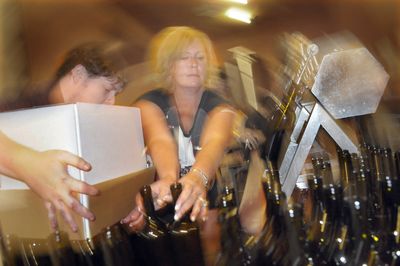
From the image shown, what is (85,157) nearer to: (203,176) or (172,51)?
(203,176)

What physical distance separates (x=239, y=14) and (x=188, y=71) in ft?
1.08

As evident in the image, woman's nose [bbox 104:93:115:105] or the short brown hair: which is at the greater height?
the short brown hair

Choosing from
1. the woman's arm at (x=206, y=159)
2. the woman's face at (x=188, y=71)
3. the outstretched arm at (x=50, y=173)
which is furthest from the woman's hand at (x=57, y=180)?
the woman's face at (x=188, y=71)

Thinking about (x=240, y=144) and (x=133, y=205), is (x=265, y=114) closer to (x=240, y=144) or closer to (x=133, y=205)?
(x=240, y=144)

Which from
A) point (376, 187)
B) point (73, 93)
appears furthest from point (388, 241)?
point (73, 93)

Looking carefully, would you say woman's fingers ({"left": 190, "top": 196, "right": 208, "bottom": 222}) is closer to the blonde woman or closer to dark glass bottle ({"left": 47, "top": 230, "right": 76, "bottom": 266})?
the blonde woman

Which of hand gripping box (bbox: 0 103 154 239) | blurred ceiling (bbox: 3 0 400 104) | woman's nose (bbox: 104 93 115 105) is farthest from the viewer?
blurred ceiling (bbox: 3 0 400 104)

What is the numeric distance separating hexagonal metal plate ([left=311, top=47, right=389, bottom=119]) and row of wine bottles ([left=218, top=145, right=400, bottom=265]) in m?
0.10

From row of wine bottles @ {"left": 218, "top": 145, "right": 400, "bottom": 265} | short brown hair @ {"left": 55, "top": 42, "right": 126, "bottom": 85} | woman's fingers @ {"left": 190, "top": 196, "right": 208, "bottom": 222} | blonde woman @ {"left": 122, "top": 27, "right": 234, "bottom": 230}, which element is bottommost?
row of wine bottles @ {"left": 218, "top": 145, "right": 400, "bottom": 265}

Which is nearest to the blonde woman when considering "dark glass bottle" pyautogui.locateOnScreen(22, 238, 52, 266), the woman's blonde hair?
the woman's blonde hair

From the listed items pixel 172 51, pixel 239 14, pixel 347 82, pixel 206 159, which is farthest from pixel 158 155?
pixel 239 14

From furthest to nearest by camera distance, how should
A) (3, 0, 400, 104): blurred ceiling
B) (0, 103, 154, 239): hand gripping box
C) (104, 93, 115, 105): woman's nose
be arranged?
(3, 0, 400, 104): blurred ceiling → (104, 93, 115, 105): woman's nose → (0, 103, 154, 239): hand gripping box

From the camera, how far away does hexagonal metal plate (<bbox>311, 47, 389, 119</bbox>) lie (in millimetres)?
602

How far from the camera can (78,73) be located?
1.94 feet
